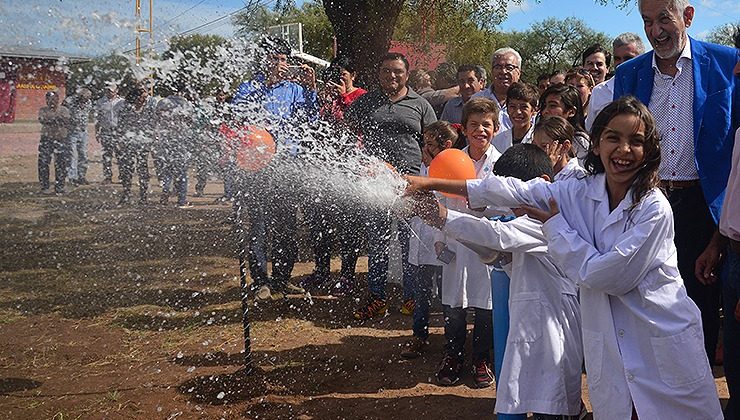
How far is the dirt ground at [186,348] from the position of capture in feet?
15.0

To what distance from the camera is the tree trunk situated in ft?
33.4

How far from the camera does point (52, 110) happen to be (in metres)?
14.8

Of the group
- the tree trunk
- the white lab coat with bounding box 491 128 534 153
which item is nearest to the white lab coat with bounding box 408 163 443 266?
the white lab coat with bounding box 491 128 534 153

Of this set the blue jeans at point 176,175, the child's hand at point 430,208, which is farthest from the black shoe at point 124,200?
the child's hand at point 430,208

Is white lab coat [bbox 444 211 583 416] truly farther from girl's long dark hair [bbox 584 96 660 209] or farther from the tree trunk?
the tree trunk

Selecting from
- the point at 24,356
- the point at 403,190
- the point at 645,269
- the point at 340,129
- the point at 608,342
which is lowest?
the point at 24,356

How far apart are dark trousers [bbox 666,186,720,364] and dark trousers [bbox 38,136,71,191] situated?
49.8 ft

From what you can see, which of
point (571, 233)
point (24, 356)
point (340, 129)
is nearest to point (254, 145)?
point (340, 129)

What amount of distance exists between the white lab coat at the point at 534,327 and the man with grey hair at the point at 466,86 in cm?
398

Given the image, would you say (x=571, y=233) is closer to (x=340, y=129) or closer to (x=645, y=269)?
(x=645, y=269)

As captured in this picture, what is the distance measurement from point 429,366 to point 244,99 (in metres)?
2.90

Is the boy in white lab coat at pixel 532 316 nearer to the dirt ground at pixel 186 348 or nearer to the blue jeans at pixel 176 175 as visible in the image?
the dirt ground at pixel 186 348

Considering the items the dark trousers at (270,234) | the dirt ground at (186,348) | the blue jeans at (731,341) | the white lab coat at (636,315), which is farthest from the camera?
the dark trousers at (270,234)

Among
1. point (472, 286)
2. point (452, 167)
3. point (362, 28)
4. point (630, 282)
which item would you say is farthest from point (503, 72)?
point (362, 28)
